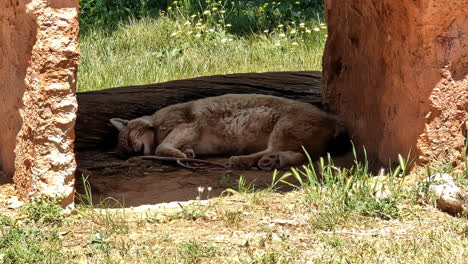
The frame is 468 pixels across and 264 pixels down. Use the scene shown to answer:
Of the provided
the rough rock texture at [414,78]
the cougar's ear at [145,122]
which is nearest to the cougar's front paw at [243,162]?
the rough rock texture at [414,78]

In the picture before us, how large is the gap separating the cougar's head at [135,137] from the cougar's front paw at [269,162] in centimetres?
151

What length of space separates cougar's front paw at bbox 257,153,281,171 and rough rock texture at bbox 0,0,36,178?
2.45 metres

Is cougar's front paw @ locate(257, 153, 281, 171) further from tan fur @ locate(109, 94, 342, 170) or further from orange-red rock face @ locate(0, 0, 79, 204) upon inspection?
orange-red rock face @ locate(0, 0, 79, 204)

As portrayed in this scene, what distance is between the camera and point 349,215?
585cm

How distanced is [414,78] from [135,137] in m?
3.42

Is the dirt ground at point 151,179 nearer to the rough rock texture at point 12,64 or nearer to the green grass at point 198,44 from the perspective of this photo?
the rough rock texture at point 12,64

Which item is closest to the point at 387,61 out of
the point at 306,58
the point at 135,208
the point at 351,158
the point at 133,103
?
the point at 351,158

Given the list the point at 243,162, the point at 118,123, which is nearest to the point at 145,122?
the point at 118,123

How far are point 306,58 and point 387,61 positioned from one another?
189 inches

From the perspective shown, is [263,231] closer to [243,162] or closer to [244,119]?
[243,162]

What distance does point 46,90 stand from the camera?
5926 mm

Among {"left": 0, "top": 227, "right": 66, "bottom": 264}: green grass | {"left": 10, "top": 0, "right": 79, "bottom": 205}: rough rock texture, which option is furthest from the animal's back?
{"left": 0, "top": 227, "right": 66, "bottom": 264}: green grass

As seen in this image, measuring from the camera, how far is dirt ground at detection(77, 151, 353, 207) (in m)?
7.02

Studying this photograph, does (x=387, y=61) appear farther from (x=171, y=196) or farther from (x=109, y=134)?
(x=109, y=134)
